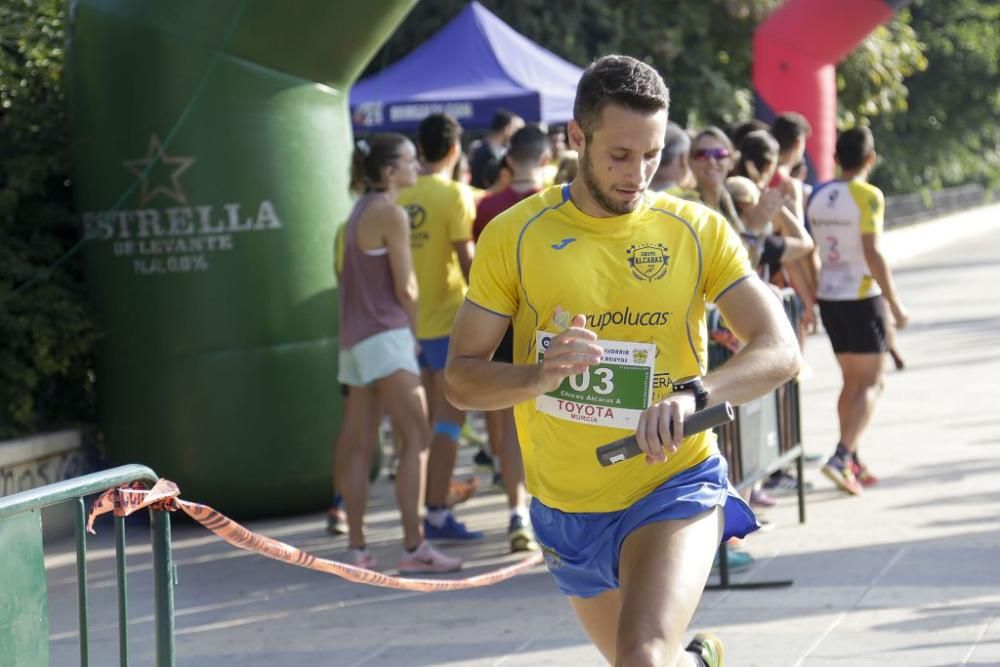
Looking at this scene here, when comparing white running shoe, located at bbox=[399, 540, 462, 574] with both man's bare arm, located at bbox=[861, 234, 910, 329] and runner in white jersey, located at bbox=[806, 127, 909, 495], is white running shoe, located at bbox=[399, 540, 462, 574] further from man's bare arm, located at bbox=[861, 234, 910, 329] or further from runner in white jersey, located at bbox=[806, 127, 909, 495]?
man's bare arm, located at bbox=[861, 234, 910, 329]

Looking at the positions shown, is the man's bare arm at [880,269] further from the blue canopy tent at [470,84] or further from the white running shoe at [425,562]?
the blue canopy tent at [470,84]

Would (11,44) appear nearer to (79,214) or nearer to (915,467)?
(79,214)

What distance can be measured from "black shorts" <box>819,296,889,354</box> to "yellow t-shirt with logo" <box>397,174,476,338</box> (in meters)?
2.12

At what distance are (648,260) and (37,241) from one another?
548 cm

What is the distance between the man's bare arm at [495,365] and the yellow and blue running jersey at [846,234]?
523 centimetres

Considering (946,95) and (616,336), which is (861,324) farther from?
(946,95)

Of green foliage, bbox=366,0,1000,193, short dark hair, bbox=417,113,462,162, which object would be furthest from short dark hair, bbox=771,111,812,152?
green foliage, bbox=366,0,1000,193

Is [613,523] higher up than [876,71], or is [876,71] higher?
[876,71]

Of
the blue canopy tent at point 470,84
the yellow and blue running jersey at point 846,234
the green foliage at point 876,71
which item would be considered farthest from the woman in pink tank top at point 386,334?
the green foliage at point 876,71

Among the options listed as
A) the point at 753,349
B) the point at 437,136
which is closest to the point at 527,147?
the point at 437,136

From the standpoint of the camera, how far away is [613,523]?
3.93 meters

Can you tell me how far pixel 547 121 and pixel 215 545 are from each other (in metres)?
6.05

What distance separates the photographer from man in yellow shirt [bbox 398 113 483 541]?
824 centimetres

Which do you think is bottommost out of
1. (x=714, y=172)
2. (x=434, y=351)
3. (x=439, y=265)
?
(x=434, y=351)
